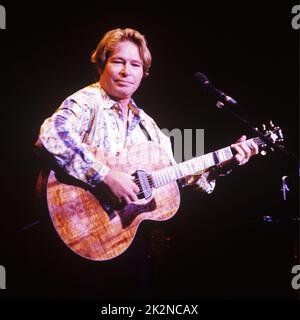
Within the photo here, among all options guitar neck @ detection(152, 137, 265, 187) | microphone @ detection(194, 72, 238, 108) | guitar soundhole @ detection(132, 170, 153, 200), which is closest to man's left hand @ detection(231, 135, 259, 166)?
guitar neck @ detection(152, 137, 265, 187)

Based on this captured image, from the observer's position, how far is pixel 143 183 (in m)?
2.11

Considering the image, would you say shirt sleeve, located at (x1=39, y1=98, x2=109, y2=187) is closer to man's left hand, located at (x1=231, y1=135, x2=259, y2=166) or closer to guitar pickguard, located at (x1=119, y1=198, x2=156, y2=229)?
guitar pickguard, located at (x1=119, y1=198, x2=156, y2=229)

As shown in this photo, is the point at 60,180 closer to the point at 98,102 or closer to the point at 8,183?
the point at 98,102

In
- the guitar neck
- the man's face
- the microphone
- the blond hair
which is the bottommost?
the guitar neck

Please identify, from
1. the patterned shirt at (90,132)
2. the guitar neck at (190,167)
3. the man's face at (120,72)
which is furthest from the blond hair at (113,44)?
the guitar neck at (190,167)

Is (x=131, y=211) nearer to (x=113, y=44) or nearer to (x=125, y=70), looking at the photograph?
(x=125, y=70)

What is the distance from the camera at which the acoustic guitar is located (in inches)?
73.1

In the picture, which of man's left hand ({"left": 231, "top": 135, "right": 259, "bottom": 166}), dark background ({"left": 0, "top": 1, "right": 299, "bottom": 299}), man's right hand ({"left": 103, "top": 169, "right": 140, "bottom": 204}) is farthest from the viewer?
man's left hand ({"left": 231, "top": 135, "right": 259, "bottom": 166})

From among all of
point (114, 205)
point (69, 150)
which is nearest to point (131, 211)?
point (114, 205)

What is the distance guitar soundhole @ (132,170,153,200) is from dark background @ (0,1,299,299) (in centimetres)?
20

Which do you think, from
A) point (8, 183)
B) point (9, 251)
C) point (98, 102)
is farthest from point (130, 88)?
point (9, 251)

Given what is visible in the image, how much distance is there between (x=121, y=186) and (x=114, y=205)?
0.37 feet
